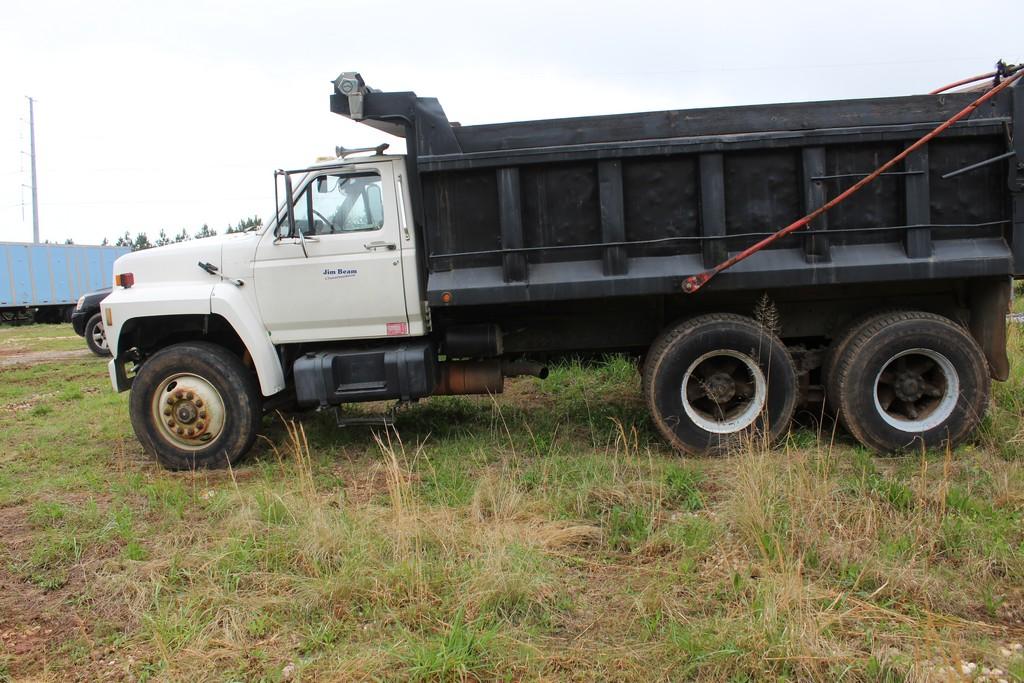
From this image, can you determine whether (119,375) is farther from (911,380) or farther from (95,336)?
(95,336)

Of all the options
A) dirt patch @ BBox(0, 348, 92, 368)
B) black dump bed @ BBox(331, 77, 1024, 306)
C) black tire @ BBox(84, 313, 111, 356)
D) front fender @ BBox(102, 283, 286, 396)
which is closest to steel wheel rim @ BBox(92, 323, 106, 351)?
black tire @ BBox(84, 313, 111, 356)

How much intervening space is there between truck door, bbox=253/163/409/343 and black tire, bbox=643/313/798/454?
2030mm

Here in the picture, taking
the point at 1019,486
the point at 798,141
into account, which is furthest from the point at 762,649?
the point at 798,141

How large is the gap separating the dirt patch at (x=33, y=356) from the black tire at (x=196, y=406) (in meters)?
9.96

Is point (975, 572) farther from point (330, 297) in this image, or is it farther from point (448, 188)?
point (330, 297)

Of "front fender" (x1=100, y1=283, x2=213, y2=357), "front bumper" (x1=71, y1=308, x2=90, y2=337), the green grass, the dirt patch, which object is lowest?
the green grass

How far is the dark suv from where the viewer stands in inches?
591

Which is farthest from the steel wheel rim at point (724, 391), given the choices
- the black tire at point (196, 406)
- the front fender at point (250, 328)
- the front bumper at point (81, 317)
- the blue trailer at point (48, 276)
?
the blue trailer at point (48, 276)

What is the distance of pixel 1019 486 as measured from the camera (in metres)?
4.68

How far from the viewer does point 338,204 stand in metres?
6.12

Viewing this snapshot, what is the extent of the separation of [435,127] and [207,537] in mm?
3198

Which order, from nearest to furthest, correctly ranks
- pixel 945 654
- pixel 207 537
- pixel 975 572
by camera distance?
pixel 945 654 → pixel 975 572 → pixel 207 537

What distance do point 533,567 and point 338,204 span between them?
→ 3474 mm

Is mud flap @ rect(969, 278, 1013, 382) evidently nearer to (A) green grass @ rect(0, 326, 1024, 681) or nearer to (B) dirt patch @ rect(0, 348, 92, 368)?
(A) green grass @ rect(0, 326, 1024, 681)
